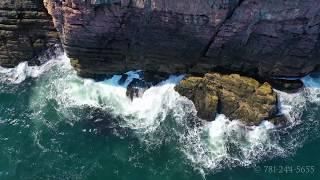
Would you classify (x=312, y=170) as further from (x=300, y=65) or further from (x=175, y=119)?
(x=175, y=119)

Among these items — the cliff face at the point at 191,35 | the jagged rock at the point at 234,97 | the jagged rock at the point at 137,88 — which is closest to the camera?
the cliff face at the point at 191,35

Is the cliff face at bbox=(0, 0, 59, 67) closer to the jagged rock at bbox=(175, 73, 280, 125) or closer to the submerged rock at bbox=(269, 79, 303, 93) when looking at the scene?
the jagged rock at bbox=(175, 73, 280, 125)

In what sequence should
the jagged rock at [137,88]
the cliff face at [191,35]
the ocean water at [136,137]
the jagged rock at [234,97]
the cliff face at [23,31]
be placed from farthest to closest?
1. the jagged rock at [137,88]
2. the cliff face at [23,31]
3. the jagged rock at [234,97]
4. the ocean water at [136,137]
5. the cliff face at [191,35]

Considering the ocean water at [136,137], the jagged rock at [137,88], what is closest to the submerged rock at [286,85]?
the ocean water at [136,137]

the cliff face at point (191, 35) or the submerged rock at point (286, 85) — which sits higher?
the cliff face at point (191, 35)

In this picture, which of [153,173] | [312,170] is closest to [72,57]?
[153,173]

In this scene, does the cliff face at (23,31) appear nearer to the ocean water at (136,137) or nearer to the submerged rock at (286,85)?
the ocean water at (136,137)
